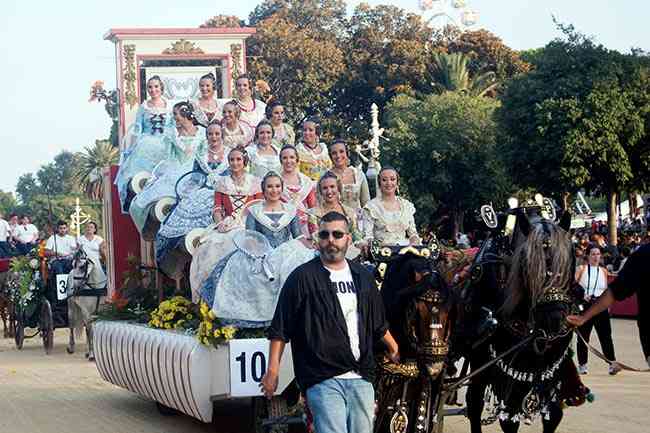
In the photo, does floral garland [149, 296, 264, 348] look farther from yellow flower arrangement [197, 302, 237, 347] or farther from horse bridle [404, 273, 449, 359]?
horse bridle [404, 273, 449, 359]

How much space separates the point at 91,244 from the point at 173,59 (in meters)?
5.02

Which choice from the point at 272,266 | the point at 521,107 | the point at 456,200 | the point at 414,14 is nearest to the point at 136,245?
the point at 272,266

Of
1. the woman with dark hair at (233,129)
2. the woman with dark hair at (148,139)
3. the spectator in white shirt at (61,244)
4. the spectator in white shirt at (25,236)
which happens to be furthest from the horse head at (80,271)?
the spectator in white shirt at (25,236)

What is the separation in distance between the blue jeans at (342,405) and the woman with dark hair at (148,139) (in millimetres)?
7677

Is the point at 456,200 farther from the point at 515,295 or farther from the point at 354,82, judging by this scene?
the point at 515,295

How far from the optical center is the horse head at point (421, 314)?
8.00m

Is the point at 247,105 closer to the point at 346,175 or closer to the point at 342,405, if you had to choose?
the point at 346,175

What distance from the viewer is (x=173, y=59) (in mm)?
16750

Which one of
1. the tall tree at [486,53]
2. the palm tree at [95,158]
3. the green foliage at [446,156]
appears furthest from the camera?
the palm tree at [95,158]

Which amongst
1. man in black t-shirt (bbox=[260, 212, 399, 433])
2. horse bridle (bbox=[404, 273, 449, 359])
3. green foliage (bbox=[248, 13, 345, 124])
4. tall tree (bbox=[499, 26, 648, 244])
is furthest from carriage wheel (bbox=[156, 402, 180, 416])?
green foliage (bbox=[248, 13, 345, 124])

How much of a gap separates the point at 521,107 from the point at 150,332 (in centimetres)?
2672

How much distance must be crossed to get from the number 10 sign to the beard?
271 cm

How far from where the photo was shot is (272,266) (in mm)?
9938

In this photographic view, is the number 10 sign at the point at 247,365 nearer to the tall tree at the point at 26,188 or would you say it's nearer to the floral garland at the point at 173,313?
the floral garland at the point at 173,313
